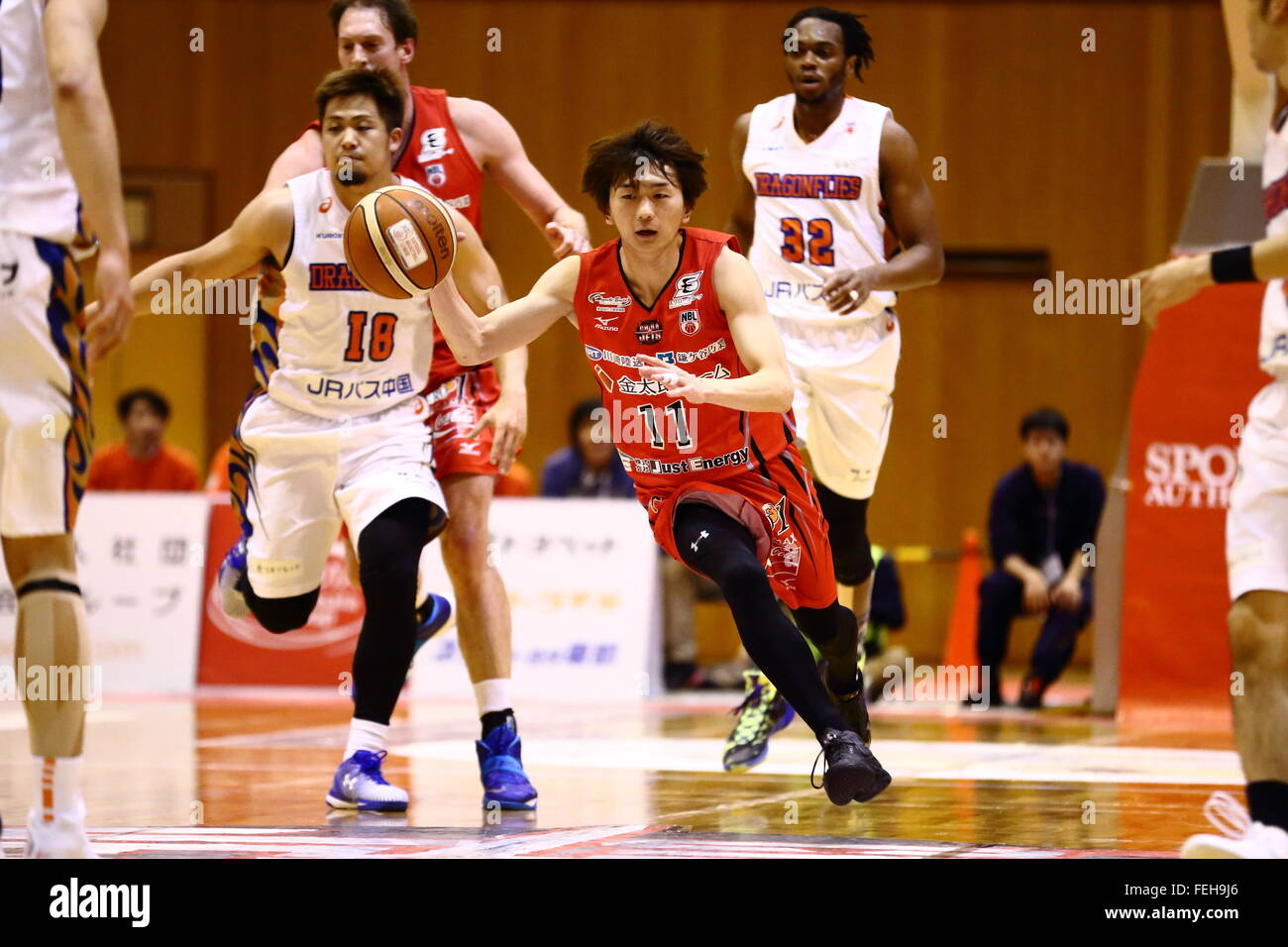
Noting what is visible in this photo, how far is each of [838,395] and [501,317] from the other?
1.87m

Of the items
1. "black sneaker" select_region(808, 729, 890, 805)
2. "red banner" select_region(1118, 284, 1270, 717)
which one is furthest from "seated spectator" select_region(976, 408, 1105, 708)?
"black sneaker" select_region(808, 729, 890, 805)

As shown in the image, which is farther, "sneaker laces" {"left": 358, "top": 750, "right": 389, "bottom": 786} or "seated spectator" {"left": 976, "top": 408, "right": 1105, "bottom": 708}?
"seated spectator" {"left": 976, "top": 408, "right": 1105, "bottom": 708}

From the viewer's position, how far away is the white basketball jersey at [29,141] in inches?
144

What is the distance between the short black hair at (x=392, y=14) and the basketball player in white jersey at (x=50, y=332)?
6.47 ft

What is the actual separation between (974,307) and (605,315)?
409 inches

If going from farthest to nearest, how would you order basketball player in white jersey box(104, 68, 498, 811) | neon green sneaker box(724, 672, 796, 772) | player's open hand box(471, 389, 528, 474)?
neon green sneaker box(724, 672, 796, 772) < player's open hand box(471, 389, 528, 474) < basketball player in white jersey box(104, 68, 498, 811)

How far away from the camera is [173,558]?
11000 mm

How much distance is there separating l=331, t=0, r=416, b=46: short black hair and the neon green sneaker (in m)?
2.52

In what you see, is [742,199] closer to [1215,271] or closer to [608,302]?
[608,302]

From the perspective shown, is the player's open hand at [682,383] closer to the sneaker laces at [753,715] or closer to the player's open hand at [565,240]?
the player's open hand at [565,240]

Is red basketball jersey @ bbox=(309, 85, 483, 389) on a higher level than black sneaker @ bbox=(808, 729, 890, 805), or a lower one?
higher

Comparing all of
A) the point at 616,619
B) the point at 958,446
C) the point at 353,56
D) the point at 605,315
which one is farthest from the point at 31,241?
the point at 958,446

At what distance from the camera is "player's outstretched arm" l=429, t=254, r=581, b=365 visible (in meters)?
4.85

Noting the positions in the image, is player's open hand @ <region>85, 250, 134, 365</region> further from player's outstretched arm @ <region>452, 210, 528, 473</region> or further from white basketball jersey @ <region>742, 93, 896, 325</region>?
white basketball jersey @ <region>742, 93, 896, 325</region>
